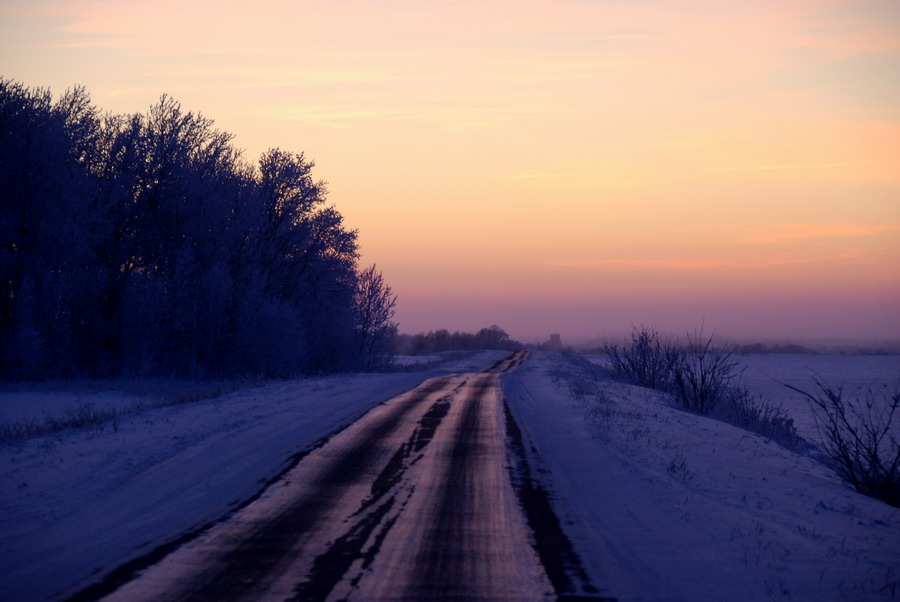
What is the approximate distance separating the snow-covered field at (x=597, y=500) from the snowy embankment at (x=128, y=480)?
0.11 feet

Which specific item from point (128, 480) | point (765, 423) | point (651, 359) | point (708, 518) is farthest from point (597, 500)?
point (651, 359)

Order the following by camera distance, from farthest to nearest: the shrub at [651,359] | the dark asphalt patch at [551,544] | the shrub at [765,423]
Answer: the shrub at [651,359] < the shrub at [765,423] < the dark asphalt patch at [551,544]

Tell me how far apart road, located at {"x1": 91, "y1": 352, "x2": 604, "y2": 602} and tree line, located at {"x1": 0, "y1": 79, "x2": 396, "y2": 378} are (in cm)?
2462

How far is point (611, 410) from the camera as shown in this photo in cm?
2039

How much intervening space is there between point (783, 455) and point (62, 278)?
1208 inches

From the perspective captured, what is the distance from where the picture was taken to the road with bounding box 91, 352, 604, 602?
6617 millimetres

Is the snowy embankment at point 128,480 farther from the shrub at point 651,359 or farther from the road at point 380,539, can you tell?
the shrub at point 651,359

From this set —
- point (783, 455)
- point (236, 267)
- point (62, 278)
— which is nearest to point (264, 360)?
point (236, 267)

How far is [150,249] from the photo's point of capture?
38781 millimetres

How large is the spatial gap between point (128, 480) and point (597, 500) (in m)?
7.28

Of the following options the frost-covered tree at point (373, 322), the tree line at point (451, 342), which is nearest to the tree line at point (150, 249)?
the frost-covered tree at point (373, 322)

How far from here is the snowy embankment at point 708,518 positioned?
6.96 meters

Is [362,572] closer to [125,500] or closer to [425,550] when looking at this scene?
[425,550]

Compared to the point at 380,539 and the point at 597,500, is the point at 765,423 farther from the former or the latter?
the point at 380,539
